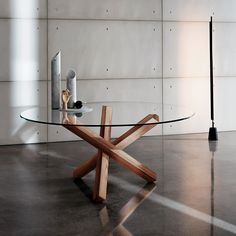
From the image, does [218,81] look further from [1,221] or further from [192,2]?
[1,221]

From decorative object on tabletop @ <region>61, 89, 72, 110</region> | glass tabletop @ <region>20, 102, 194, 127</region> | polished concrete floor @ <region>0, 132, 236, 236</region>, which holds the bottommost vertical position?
polished concrete floor @ <region>0, 132, 236, 236</region>

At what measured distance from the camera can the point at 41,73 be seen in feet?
21.1

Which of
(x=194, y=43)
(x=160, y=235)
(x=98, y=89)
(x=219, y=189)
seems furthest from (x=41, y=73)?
(x=160, y=235)

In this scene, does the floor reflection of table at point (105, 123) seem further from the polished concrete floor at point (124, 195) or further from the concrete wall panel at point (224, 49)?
the concrete wall panel at point (224, 49)

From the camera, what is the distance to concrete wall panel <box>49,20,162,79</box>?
21.3 ft

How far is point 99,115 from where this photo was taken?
13.7 ft

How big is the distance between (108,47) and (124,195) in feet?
9.87

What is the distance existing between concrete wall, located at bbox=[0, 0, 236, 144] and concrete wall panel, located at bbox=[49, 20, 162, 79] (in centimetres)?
1

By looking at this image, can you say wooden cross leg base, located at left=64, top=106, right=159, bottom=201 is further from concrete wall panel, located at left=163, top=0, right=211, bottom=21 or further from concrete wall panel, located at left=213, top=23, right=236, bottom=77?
concrete wall panel, located at left=213, top=23, right=236, bottom=77

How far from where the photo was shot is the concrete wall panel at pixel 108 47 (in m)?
6.49

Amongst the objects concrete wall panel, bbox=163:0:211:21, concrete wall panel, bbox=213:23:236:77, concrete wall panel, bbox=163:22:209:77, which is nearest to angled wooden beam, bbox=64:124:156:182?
concrete wall panel, bbox=163:22:209:77

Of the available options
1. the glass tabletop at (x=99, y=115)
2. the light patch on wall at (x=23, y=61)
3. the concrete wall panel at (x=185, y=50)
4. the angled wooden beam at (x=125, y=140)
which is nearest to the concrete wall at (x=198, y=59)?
the concrete wall panel at (x=185, y=50)

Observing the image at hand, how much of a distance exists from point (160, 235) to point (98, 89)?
373cm

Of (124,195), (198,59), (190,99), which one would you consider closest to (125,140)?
(124,195)
